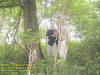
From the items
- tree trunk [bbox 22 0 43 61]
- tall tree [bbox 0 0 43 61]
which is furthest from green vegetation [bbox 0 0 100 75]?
tree trunk [bbox 22 0 43 61]

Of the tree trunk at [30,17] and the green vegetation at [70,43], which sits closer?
the green vegetation at [70,43]

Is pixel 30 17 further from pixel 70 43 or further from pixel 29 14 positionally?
pixel 70 43

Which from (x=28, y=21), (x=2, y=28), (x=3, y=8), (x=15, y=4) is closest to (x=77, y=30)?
(x=28, y=21)

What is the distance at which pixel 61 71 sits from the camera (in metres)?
4.55

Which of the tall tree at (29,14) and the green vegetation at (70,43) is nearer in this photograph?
the green vegetation at (70,43)

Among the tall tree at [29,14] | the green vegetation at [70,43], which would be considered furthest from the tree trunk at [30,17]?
the green vegetation at [70,43]

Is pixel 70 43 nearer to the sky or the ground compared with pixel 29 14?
nearer to the ground

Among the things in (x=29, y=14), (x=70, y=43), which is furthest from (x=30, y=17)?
(x=70, y=43)

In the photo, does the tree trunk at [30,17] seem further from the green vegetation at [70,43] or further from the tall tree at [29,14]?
the green vegetation at [70,43]

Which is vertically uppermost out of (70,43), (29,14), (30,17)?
(29,14)

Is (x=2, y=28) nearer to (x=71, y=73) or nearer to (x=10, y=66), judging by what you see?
(x=10, y=66)

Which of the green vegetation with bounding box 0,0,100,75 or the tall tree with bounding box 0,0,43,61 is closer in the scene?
the green vegetation with bounding box 0,0,100,75

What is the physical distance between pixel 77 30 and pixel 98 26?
1282 millimetres

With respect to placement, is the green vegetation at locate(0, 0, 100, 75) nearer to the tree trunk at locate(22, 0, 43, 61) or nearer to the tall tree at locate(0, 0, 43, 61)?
the tall tree at locate(0, 0, 43, 61)
